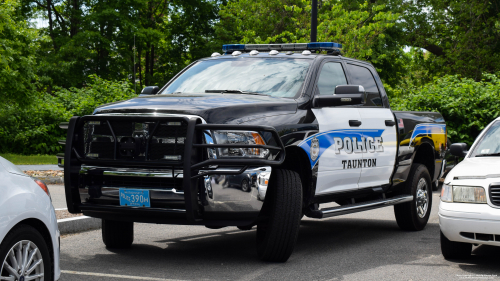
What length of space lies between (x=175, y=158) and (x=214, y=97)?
94 cm

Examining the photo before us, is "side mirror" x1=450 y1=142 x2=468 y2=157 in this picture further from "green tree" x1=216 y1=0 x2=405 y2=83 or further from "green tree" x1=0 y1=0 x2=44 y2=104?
"green tree" x1=0 y1=0 x2=44 y2=104

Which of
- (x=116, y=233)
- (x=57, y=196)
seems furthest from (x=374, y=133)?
(x=57, y=196)

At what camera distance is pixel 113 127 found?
5.98 metres

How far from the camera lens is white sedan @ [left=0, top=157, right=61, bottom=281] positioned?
4074 millimetres

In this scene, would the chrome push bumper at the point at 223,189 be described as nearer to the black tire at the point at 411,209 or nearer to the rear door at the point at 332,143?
the rear door at the point at 332,143

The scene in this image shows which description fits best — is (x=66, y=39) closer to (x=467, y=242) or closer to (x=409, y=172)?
(x=409, y=172)

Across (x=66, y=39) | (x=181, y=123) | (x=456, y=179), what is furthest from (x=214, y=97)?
(x=66, y=39)

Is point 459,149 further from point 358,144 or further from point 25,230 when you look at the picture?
point 25,230

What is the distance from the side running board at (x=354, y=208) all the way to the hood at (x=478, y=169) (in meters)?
1.15

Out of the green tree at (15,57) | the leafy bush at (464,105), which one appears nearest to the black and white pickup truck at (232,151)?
the leafy bush at (464,105)

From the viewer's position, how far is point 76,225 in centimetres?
839

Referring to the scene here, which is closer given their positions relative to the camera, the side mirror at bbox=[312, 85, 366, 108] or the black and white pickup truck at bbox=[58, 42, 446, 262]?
the black and white pickup truck at bbox=[58, 42, 446, 262]

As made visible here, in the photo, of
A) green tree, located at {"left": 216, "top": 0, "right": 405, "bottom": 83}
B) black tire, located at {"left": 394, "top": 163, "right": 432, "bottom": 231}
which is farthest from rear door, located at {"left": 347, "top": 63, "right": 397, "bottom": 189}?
green tree, located at {"left": 216, "top": 0, "right": 405, "bottom": 83}

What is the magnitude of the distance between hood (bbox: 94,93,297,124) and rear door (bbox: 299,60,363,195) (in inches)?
18.0
